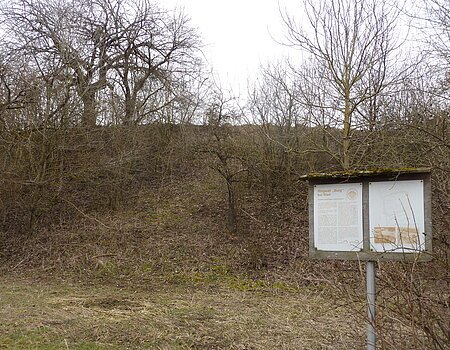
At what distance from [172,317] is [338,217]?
3.64 m

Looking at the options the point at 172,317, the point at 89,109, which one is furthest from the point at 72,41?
the point at 172,317

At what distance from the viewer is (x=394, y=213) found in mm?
4605

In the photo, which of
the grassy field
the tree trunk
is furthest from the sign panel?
the tree trunk

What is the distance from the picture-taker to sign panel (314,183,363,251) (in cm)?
483

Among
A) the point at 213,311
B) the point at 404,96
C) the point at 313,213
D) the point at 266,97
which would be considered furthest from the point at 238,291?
the point at 266,97

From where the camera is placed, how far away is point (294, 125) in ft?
50.0

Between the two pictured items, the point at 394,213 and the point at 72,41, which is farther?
the point at 72,41

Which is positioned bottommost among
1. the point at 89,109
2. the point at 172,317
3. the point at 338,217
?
the point at 172,317

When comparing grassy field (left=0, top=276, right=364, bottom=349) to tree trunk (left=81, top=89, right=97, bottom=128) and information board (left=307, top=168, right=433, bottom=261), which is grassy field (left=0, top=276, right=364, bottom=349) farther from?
tree trunk (left=81, top=89, right=97, bottom=128)

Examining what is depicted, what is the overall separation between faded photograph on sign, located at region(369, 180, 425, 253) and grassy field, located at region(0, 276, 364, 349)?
5.49 feet

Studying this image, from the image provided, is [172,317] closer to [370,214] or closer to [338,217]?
[338,217]

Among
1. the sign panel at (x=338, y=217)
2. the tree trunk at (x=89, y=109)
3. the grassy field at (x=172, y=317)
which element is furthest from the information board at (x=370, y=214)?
the tree trunk at (x=89, y=109)

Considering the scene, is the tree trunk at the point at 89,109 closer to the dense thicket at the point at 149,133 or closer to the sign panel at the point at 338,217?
the dense thicket at the point at 149,133

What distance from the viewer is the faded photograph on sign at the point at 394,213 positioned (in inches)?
177
